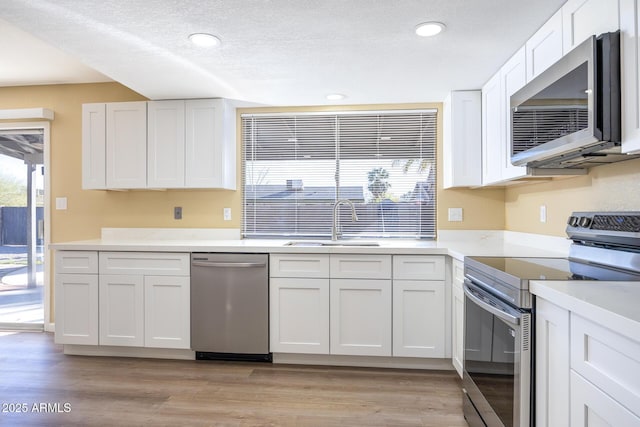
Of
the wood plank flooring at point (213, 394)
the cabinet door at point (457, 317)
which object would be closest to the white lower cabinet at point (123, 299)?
the wood plank flooring at point (213, 394)

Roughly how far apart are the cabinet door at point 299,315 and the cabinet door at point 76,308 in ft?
4.71

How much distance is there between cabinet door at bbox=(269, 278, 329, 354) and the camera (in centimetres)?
267

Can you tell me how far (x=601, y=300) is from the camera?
40.3 inches

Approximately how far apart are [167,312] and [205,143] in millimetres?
1423

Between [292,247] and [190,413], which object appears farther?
[292,247]

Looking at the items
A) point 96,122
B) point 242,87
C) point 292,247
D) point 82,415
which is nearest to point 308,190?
point 292,247

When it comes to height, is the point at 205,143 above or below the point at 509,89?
below

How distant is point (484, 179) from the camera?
2.75 meters

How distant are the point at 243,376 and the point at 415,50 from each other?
8.05 feet

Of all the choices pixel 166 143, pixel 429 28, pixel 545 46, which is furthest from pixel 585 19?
pixel 166 143

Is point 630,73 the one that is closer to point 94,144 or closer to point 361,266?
point 361,266

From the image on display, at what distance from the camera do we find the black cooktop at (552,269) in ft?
4.50

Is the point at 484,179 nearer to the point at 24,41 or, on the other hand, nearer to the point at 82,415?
the point at 82,415

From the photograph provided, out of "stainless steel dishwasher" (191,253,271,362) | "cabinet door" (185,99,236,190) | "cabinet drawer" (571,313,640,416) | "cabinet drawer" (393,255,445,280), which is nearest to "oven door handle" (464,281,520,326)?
"cabinet drawer" (571,313,640,416)
